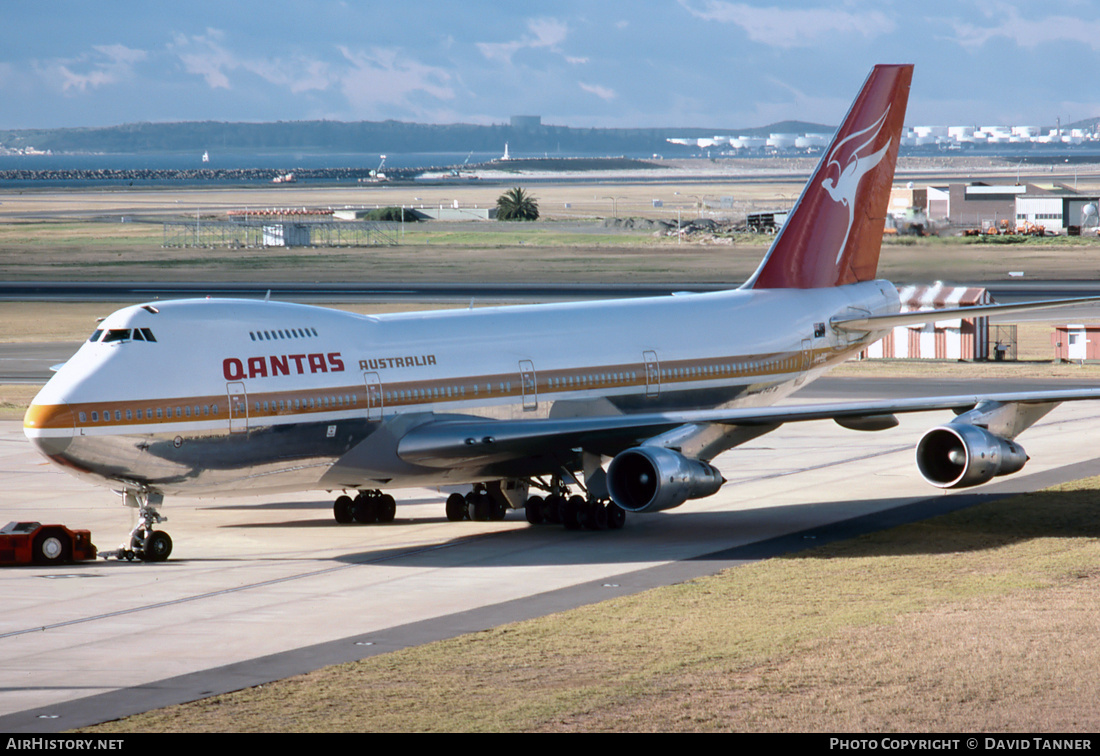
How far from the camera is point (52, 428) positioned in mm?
25203

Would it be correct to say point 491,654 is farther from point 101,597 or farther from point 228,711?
point 101,597

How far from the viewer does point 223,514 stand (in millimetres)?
33750

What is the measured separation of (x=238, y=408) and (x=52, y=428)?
3419mm

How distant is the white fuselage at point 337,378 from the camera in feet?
84.8

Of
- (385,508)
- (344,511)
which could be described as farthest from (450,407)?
(344,511)

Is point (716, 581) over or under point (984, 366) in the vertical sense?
under

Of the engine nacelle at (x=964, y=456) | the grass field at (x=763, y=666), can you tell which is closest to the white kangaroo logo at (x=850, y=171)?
the engine nacelle at (x=964, y=456)

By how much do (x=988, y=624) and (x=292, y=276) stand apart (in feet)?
302

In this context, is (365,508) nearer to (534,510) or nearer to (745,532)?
(534,510)

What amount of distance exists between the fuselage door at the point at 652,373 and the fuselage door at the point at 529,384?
3176mm

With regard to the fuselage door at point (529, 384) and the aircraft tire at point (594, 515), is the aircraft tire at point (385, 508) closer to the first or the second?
the fuselage door at point (529, 384)

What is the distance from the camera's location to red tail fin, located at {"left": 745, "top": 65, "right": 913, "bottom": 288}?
36750mm

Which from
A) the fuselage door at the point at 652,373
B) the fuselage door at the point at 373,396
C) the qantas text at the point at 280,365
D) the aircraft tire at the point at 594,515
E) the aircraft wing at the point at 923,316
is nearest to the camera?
the qantas text at the point at 280,365
